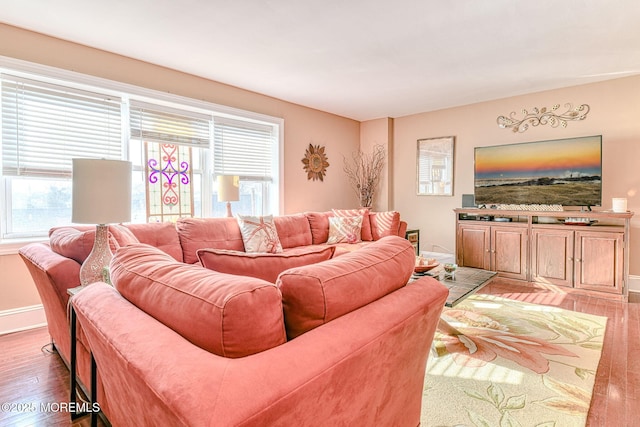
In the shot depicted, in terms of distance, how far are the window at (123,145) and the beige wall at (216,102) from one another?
0.12 meters

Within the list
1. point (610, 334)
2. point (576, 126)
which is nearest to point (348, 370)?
point (610, 334)

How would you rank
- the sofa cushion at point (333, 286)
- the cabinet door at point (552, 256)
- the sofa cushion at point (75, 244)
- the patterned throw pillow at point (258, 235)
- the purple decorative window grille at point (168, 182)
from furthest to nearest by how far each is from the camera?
1. the cabinet door at point (552, 256)
2. the purple decorative window grille at point (168, 182)
3. the patterned throw pillow at point (258, 235)
4. the sofa cushion at point (75, 244)
5. the sofa cushion at point (333, 286)

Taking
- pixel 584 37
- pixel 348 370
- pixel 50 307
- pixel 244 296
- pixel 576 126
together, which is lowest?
pixel 50 307

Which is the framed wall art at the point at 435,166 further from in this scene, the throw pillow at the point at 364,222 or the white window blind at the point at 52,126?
the white window blind at the point at 52,126

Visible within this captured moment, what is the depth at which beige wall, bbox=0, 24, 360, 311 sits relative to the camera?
285 cm

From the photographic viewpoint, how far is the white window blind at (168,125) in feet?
11.5

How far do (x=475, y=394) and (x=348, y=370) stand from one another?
1.43 meters

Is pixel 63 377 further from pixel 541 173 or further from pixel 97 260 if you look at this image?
pixel 541 173

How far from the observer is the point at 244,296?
788 mm

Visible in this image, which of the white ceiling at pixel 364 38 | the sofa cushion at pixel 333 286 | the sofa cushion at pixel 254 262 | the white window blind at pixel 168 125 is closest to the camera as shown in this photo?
the sofa cushion at pixel 333 286

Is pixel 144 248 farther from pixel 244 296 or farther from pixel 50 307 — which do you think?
pixel 50 307

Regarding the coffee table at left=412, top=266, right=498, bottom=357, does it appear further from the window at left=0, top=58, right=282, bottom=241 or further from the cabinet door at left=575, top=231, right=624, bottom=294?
the window at left=0, top=58, right=282, bottom=241

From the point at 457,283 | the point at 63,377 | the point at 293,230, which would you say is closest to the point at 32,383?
the point at 63,377

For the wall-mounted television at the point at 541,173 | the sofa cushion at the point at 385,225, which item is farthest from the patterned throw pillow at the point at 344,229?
the wall-mounted television at the point at 541,173
